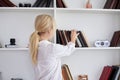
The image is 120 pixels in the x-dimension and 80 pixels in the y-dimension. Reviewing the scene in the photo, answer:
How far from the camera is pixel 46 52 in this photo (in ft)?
5.77

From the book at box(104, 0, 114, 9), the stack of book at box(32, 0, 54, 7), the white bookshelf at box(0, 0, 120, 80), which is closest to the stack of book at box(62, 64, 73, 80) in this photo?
the white bookshelf at box(0, 0, 120, 80)

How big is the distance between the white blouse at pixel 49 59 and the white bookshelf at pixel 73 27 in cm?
77

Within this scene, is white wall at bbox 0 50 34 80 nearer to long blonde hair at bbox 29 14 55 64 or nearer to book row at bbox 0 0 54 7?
book row at bbox 0 0 54 7

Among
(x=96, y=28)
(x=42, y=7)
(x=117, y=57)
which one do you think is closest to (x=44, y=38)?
(x=42, y=7)

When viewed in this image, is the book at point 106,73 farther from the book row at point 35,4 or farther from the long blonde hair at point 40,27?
the long blonde hair at point 40,27

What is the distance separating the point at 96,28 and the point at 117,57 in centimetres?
44

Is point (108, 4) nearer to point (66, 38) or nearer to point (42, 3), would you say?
point (66, 38)

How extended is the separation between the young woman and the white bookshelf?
28.4 inches

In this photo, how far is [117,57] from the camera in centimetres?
277

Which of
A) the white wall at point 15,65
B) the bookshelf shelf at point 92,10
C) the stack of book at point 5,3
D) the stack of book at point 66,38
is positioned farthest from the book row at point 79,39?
the stack of book at point 5,3

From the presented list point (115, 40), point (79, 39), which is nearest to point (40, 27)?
point (79, 39)

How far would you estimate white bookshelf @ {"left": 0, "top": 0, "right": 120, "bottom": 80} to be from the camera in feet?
8.57

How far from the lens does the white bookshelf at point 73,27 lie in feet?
8.57

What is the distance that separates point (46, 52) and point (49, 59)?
6 cm
